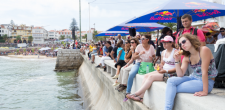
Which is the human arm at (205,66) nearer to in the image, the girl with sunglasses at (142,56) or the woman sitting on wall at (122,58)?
the girl with sunglasses at (142,56)

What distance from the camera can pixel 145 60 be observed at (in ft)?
15.8

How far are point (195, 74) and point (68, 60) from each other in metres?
26.4

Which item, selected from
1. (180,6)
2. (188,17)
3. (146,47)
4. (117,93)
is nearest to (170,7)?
(180,6)

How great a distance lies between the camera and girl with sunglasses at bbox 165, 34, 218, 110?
8.99 ft

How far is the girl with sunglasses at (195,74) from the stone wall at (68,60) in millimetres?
25726

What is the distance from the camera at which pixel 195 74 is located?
2.97 metres

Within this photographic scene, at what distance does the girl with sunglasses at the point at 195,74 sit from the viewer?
2.74 m

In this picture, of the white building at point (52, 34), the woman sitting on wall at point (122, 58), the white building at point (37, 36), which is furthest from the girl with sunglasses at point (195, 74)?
the white building at point (52, 34)

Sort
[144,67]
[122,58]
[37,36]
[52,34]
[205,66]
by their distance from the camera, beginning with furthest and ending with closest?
[52,34], [37,36], [122,58], [144,67], [205,66]

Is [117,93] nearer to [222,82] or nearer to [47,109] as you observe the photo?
[222,82]

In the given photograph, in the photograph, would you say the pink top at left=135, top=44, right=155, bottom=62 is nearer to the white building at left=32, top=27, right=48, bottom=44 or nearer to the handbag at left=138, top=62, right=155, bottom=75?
the handbag at left=138, top=62, right=155, bottom=75

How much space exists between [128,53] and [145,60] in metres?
1.37

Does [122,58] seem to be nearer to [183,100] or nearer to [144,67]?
[144,67]

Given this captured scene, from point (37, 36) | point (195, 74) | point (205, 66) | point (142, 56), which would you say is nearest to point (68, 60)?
point (142, 56)
